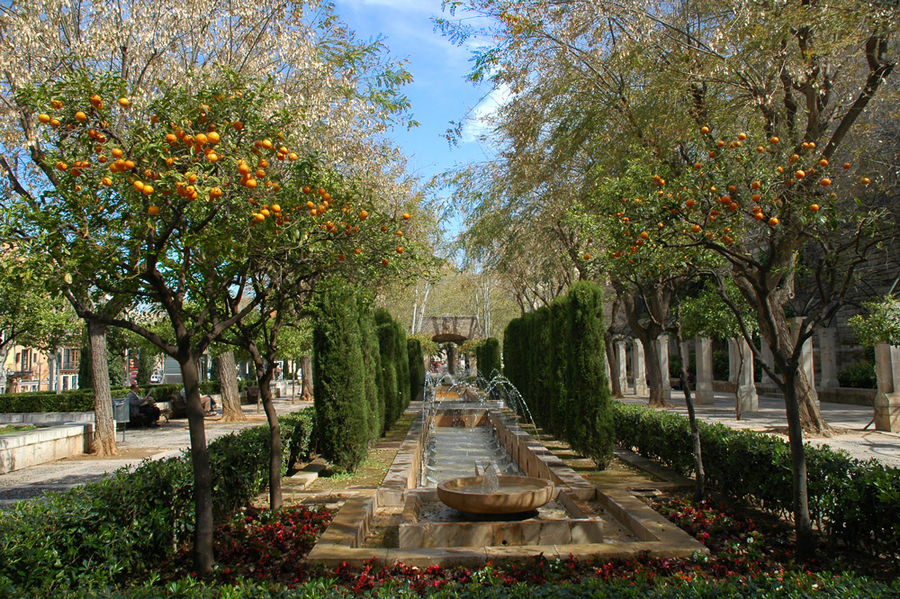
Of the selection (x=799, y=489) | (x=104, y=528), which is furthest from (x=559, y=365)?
(x=104, y=528)

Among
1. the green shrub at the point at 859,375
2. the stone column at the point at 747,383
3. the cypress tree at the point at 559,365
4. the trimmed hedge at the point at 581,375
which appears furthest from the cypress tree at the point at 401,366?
the green shrub at the point at 859,375

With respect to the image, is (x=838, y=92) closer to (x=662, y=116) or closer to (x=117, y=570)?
(x=662, y=116)

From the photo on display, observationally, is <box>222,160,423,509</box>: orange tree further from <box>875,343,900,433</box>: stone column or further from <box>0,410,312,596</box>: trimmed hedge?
<box>875,343,900,433</box>: stone column

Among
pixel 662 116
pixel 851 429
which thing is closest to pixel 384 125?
pixel 662 116

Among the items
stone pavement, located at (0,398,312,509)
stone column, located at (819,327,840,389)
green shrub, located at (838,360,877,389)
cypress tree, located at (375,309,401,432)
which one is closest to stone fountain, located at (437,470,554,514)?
stone pavement, located at (0,398,312,509)

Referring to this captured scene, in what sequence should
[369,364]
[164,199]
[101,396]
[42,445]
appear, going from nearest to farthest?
1. [164,199]
2. [369,364]
3. [42,445]
4. [101,396]

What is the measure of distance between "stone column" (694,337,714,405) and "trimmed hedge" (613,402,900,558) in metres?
14.2

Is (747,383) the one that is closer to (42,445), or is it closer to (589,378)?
(589,378)

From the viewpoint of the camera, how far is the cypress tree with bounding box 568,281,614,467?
8.84m

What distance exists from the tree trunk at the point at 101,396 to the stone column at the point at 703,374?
1773cm

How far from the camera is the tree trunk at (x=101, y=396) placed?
38.0 feet

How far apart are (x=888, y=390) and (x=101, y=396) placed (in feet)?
53.0

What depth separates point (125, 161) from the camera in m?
3.64

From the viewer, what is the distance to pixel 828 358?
23.3 meters
